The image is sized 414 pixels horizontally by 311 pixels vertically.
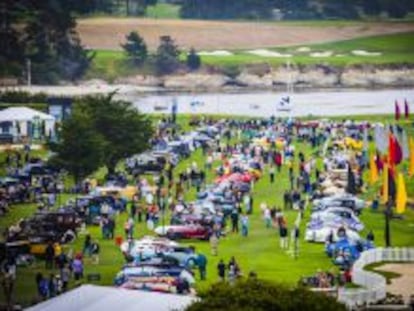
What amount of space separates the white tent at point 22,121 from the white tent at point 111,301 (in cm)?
2123

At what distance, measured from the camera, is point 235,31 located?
96.6m

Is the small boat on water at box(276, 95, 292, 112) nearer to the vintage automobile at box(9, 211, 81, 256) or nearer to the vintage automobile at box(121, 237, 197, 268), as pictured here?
the vintage automobile at box(9, 211, 81, 256)

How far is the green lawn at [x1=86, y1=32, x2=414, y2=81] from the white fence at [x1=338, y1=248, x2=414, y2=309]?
4789cm

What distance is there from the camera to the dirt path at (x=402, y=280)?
1271 inches

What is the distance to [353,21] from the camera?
97.6 meters

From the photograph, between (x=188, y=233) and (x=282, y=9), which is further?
(x=282, y=9)

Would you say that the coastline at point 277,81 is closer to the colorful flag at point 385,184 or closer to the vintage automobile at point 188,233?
the colorful flag at point 385,184

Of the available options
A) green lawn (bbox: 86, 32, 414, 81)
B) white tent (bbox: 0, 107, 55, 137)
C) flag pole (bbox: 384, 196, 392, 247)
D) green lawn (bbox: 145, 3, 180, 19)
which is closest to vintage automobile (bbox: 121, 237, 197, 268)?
flag pole (bbox: 384, 196, 392, 247)

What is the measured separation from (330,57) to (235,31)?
6807 millimetres

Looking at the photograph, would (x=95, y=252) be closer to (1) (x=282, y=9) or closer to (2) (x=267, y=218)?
→ (2) (x=267, y=218)

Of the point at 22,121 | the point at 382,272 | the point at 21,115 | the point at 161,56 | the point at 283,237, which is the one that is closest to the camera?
the point at 382,272

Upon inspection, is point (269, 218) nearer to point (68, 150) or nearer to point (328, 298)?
point (68, 150)

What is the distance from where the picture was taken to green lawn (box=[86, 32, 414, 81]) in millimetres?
85438

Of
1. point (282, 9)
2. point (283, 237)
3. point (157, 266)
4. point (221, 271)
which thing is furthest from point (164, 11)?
point (157, 266)
